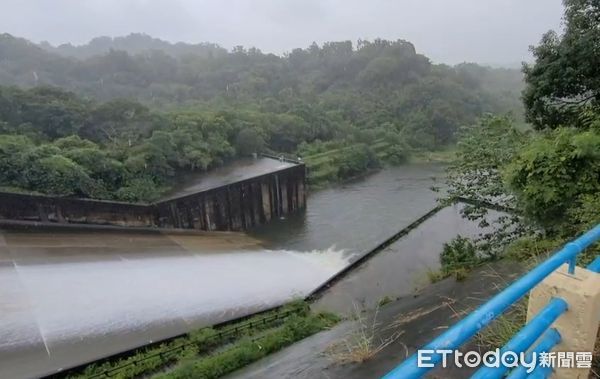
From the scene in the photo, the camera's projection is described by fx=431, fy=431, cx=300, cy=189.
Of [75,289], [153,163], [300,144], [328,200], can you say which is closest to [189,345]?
[75,289]

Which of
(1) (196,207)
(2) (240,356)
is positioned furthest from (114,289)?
(1) (196,207)

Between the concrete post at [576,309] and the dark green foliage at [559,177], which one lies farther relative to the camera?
the dark green foliage at [559,177]

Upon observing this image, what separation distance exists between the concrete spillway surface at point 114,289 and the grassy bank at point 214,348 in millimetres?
405

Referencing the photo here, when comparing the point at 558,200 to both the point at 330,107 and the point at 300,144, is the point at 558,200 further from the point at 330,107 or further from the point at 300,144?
the point at 330,107

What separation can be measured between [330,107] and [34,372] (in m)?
40.9

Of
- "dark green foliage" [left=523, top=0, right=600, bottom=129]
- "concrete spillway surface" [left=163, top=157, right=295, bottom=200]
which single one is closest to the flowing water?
"concrete spillway surface" [left=163, top=157, right=295, bottom=200]

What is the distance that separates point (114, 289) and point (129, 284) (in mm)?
375

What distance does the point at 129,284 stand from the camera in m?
9.48

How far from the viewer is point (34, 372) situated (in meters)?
6.37

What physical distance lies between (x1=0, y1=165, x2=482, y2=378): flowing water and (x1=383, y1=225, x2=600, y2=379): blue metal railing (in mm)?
7046

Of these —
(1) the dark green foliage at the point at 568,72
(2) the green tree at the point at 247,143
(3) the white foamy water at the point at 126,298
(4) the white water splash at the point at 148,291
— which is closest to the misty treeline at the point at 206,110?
(2) the green tree at the point at 247,143

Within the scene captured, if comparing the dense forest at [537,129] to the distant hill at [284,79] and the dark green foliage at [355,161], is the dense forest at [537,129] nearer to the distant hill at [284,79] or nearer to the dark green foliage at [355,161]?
the dark green foliage at [355,161]

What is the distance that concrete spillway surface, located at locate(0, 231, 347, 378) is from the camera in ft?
23.7

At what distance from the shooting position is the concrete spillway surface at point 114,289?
7223mm
